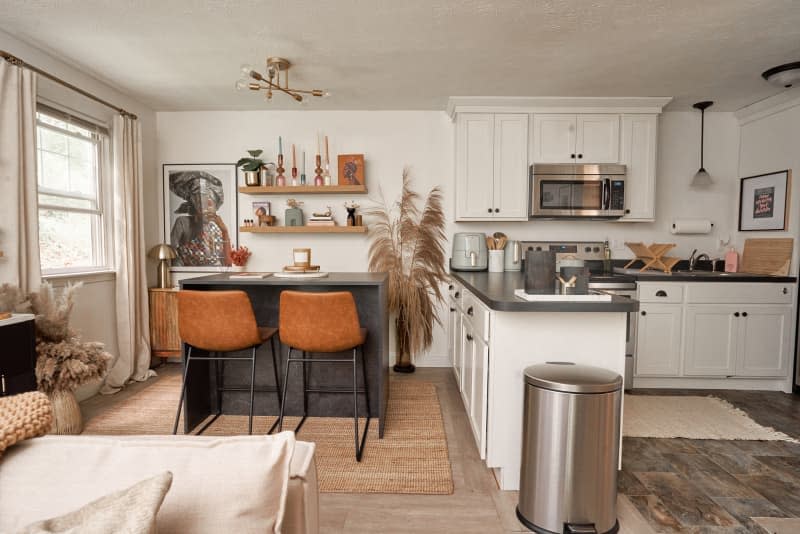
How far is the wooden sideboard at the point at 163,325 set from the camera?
3.95 m

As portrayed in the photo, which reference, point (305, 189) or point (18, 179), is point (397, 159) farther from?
point (18, 179)

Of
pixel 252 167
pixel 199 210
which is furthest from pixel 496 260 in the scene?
pixel 199 210

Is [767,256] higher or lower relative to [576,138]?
lower

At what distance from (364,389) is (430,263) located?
1620 mm

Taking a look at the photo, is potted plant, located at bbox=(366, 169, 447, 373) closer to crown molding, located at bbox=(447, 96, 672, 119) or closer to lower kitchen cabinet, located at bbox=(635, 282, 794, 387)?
crown molding, located at bbox=(447, 96, 672, 119)

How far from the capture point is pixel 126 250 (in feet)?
11.7

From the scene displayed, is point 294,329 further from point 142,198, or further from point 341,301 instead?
point 142,198

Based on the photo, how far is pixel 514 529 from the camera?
5.88 ft

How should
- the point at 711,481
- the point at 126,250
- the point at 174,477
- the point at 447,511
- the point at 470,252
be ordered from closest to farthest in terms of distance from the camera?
the point at 174,477, the point at 447,511, the point at 711,481, the point at 126,250, the point at 470,252

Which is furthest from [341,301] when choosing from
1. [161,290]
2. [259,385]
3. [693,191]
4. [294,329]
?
[693,191]

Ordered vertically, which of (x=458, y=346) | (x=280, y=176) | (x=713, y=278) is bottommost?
(x=458, y=346)

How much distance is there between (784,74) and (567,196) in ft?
5.53

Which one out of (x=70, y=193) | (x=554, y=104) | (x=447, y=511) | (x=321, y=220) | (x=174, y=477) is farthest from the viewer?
(x=321, y=220)

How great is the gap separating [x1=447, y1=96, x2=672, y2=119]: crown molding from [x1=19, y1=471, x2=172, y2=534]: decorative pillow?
3694 millimetres
